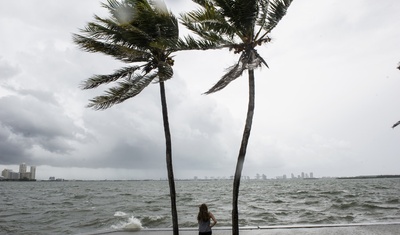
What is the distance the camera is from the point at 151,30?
8516 millimetres

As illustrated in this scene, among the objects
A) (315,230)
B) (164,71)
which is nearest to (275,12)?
(164,71)

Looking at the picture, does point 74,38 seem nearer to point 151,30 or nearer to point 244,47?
point 151,30

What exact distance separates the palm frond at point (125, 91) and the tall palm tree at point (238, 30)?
6.23 ft

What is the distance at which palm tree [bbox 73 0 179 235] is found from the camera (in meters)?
8.19

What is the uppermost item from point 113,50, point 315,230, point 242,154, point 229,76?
point 113,50

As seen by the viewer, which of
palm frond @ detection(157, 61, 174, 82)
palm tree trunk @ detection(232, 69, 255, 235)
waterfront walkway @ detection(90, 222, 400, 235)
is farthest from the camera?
waterfront walkway @ detection(90, 222, 400, 235)

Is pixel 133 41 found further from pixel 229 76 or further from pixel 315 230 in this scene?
pixel 315 230

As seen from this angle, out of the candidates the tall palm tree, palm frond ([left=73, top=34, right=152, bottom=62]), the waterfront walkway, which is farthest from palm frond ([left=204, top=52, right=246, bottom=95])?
the waterfront walkway

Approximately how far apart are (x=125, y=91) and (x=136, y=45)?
142 centimetres

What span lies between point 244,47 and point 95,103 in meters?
4.58

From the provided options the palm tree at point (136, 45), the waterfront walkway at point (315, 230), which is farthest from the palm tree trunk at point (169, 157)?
the waterfront walkway at point (315, 230)

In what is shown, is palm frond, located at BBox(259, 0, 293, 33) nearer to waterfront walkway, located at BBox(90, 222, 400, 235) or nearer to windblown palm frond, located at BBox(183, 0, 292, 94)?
windblown palm frond, located at BBox(183, 0, 292, 94)

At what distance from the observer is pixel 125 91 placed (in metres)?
9.61

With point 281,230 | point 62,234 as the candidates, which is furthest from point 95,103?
point 62,234
